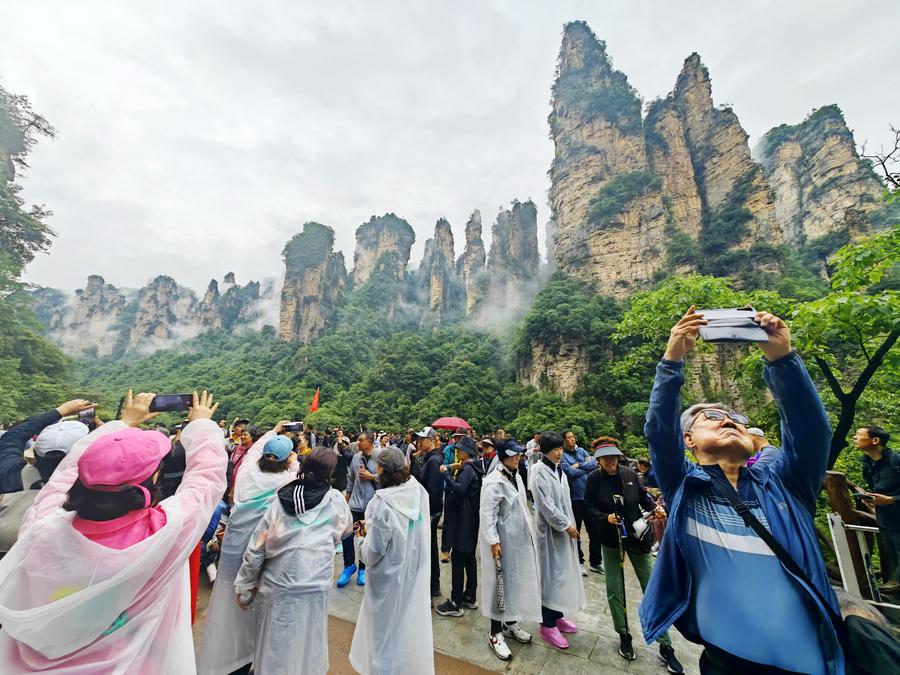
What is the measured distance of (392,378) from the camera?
116ft

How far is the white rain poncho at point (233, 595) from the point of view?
2.58 m

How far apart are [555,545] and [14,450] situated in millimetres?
4239

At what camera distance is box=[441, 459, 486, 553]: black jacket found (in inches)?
154

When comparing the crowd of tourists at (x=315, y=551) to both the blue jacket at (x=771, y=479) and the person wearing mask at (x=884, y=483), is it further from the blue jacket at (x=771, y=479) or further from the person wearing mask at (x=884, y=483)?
the person wearing mask at (x=884, y=483)

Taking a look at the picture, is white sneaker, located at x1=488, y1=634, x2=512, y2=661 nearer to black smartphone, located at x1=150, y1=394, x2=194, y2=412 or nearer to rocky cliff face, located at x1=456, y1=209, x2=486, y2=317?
black smartphone, located at x1=150, y1=394, x2=194, y2=412

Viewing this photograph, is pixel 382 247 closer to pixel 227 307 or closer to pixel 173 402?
pixel 227 307

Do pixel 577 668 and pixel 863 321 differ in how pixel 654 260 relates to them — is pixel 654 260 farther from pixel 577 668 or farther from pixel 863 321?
pixel 577 668

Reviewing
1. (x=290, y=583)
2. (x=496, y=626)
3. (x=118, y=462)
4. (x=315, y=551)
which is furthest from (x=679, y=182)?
(x=118, y=462)

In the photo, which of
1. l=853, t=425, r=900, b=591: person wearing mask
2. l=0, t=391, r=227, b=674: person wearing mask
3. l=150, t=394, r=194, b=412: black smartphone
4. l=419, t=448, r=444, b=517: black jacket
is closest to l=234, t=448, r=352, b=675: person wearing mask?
l=0, t=391, r=227, b=674: person wearing mask

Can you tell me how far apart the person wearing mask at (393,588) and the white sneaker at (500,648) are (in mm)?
712

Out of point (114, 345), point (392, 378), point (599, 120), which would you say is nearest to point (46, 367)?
point (392, 378)

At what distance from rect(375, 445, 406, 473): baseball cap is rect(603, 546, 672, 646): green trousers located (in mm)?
2205

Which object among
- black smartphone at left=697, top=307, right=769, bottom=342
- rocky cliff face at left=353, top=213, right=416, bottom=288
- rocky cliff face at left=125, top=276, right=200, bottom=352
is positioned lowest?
black smartphone at left=697, top=307, right=769, bottom=342

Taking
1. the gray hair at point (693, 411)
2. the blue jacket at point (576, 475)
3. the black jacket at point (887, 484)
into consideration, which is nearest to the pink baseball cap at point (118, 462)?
the gray hair at point (693, 411)
